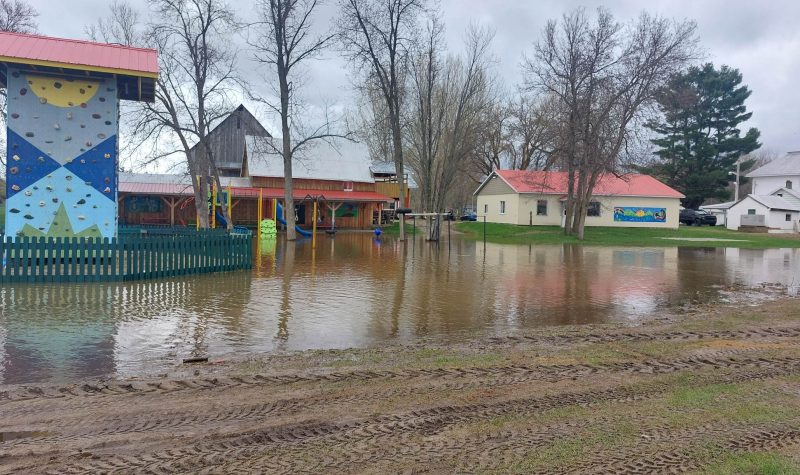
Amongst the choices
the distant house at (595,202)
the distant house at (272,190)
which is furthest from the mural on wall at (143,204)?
the distant house at (595,202)

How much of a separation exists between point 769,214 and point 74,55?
53080 mm

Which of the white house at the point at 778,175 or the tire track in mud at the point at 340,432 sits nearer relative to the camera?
the tire track in mud at the point at 340,432

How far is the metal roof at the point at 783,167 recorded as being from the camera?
196 feet

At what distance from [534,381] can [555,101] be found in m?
38.3

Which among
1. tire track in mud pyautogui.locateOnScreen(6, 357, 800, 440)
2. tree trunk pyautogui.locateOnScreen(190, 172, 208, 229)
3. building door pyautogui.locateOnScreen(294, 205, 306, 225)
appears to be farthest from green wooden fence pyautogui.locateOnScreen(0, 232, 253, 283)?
building door pyautogui.locateOnScreen(294, 205, 306, 225)

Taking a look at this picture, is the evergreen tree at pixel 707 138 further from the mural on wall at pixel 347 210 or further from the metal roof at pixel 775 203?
the mural on wall at pixel 347 210

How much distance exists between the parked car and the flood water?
4018cm

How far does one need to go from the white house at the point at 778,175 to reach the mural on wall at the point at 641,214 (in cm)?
2170

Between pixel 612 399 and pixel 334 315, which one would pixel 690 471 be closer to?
pixel 612 399

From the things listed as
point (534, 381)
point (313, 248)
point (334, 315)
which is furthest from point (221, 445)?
point (313, 248)

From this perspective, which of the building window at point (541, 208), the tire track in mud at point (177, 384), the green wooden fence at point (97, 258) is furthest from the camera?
the building window at point (541, 208)

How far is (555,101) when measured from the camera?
1615 inches

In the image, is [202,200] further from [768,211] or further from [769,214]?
[769,214]

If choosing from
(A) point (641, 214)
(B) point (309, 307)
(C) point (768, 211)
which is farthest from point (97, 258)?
(C) point (768, 211)
